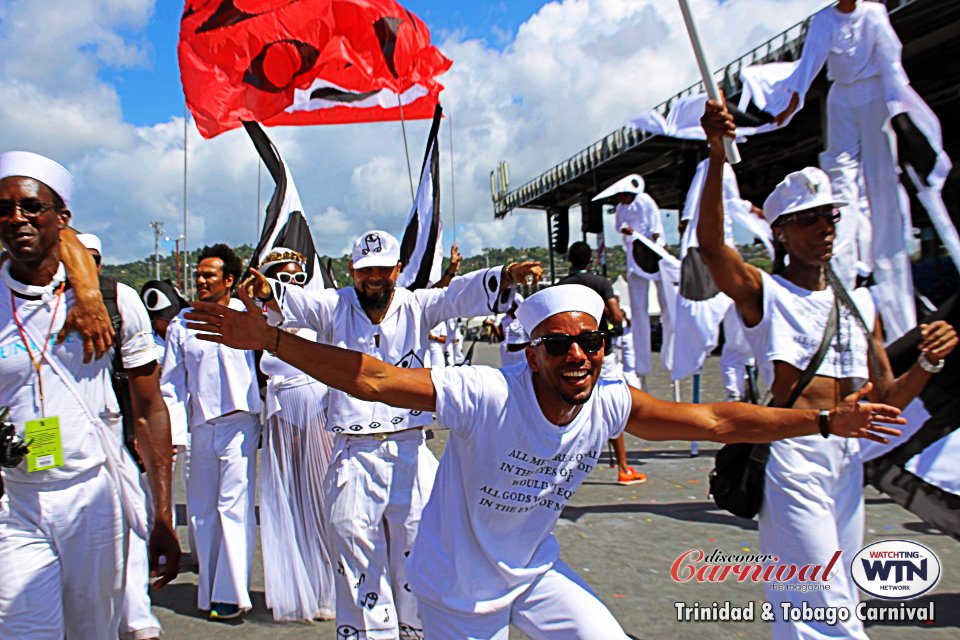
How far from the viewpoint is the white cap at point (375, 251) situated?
427 centimetres

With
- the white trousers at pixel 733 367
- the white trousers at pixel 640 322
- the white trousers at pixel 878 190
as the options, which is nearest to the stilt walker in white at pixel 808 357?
the white trousers at pixel 878 190

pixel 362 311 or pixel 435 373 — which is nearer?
pixel 435 373

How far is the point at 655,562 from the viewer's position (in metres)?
5.24

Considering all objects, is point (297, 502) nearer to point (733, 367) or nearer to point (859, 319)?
point (859, 319)

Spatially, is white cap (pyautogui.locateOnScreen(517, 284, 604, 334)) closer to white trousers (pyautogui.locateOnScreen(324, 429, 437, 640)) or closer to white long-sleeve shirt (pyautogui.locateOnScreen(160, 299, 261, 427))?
white trousers (pyautogui.locateOnScreen(324, 429, 437, 640))

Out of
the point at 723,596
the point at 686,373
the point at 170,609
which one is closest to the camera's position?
the point at 723,596

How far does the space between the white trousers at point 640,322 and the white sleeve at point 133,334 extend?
6.77 metres

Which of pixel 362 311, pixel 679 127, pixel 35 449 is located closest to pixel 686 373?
pixel 679 127

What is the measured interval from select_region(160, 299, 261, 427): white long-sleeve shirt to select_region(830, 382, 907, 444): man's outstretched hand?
11.8ft

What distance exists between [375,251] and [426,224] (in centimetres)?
267

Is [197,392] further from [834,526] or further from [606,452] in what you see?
[606,452]

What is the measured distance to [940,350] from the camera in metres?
3.16

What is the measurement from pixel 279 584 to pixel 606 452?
5.31 m

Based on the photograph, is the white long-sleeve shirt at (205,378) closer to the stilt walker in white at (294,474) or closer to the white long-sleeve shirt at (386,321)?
the stilt walker in white at (294,474)
